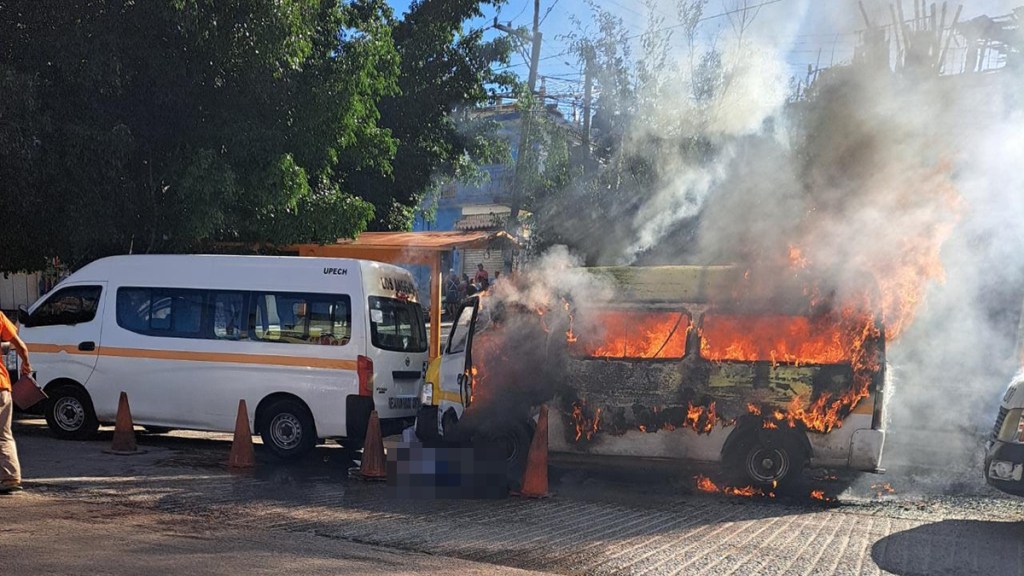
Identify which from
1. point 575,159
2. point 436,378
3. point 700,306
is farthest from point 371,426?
point 575,159

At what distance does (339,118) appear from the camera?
40.1ft

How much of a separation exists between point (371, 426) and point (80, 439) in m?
4.17

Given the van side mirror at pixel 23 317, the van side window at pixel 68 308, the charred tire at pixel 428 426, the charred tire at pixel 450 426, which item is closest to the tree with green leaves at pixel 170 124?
the van side window at pixel 68 308

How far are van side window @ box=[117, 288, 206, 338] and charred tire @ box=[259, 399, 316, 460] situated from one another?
1.29m

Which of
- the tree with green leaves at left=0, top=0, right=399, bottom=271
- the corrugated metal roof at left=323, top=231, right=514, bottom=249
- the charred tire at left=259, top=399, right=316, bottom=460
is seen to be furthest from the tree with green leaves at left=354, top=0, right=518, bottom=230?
the charred tire at left=259, top=399, right=316, bottom=460

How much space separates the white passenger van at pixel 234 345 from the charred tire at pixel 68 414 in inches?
0.5

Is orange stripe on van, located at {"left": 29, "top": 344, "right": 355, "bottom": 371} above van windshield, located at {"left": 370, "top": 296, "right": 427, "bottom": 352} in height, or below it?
below

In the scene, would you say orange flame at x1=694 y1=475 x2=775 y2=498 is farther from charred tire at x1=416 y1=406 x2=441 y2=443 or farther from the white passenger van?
the white passenger van

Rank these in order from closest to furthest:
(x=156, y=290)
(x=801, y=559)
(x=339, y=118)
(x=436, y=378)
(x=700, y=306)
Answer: (x=801, y=559) → (x=700, y=306) → (x=436, y=378) → (x=156, y=290) → (x=339, y=118)

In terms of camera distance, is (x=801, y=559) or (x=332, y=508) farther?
(x=332, y=508)

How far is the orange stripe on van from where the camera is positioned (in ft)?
30.5

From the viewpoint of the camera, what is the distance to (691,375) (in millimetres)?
8102

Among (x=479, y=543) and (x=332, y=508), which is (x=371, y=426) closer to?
(x=332, y=508)

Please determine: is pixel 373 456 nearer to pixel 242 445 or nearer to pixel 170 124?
pixel 242 445
